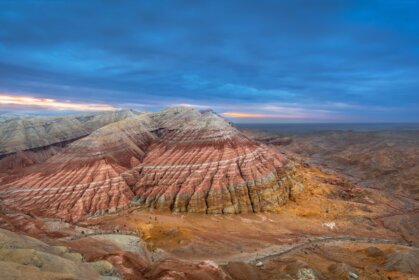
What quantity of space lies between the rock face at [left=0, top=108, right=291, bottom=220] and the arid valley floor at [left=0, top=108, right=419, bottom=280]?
0.80 ft

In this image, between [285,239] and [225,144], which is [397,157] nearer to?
[225,144]

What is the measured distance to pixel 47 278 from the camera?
16594 mm

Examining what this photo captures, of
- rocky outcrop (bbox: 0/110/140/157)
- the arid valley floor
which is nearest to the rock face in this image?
the arid valley floor

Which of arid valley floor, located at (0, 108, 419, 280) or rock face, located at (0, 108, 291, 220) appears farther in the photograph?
rock face, located at (0, 108, 291, 220)

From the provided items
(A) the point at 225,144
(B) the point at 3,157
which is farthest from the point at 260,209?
(B) the point at 3,157

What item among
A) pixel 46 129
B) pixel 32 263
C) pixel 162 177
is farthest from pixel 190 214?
pixel 46 129

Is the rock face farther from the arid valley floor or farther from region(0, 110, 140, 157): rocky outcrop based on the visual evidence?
region(0, 110, 140, 157): rocky outcrop

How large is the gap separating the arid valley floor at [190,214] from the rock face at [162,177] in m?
0.24

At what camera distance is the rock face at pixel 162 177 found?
180 feet

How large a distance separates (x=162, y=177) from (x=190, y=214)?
10922mm

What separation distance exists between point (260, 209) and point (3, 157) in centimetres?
8915

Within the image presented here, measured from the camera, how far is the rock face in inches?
2162

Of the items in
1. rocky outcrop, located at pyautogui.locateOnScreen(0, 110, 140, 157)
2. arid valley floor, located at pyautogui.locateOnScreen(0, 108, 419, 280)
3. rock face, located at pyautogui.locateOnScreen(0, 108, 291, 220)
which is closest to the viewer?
arid valley floor, located at pyautogui.locateOnScreen(0, 108, 419, 280)

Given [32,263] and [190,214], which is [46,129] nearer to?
[190,214]
